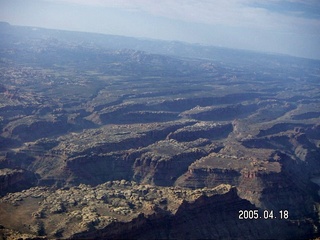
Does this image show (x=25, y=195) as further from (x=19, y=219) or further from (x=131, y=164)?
(x=131, y=164)

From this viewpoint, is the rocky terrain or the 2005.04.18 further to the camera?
the 2005.04.18

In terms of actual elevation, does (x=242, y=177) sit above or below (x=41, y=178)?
above

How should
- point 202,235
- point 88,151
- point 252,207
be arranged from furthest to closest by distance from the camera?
point 88,151, point 252,207, point 202,235

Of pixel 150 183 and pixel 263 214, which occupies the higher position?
pixel 263 214

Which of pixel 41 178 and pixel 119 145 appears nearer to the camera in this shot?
pixel 41 178

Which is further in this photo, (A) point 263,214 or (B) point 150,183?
(B) point 150,183

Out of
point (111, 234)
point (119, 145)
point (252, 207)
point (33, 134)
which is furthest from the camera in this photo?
point (33, 134)

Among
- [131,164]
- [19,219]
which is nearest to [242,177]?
[131,164]

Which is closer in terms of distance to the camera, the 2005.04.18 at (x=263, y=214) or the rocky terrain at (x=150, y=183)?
the rocky terrain at (x=150, y=183)
